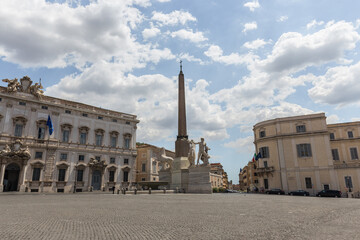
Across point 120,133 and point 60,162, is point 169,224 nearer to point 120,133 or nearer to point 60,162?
point 60,162

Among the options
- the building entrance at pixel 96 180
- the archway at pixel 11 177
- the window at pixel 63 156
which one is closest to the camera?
the archway at pixel 11 177

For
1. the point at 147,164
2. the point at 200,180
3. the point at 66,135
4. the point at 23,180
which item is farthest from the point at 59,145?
the point at 200,180

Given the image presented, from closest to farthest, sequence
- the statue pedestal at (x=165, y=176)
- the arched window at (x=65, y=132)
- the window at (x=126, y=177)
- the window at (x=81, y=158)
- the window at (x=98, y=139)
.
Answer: the statue pedestal at (x=165, y=176) < the arched window at (x=65, y=132) < the window at (x=81, y=158) < the window at (x=98, y=139) < the window at (x=126, y=177)

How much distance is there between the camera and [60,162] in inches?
1362

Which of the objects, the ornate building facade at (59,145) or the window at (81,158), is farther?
the window at (81,158)

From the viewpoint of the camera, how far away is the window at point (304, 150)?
37.1 metres

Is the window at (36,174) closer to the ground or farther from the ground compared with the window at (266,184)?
farther from the ground

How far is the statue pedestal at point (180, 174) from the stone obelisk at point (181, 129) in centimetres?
Answer: 96

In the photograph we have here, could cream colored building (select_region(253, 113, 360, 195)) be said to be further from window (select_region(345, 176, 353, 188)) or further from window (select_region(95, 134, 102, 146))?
window (select_region(95, 134, 102, 146))

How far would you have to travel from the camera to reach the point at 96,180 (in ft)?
124

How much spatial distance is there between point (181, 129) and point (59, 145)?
18161 mm

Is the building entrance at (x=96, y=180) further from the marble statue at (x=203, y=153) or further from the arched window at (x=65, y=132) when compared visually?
the marble statue at (x=203, y=153)

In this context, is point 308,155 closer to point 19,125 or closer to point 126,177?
point 126,177

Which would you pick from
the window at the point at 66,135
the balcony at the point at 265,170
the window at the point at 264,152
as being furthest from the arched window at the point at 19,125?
the window at the point at 264,152
